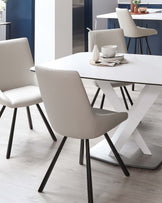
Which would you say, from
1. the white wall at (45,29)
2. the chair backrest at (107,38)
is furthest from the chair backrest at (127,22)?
the chair backrest at (107,38)

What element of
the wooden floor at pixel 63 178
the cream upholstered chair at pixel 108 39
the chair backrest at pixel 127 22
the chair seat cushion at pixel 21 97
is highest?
the chair backrest at pixel 127 22

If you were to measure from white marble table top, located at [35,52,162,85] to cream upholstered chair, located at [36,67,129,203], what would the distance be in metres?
0.31

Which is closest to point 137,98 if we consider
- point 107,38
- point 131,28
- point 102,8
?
point 107,38

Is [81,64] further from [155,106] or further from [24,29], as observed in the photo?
[24,29]

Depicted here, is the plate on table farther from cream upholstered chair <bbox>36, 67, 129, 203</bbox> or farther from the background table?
the background table

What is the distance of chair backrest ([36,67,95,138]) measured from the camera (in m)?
2.63

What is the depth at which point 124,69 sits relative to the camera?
10.6 feet

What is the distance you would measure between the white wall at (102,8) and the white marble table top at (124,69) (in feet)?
16.4

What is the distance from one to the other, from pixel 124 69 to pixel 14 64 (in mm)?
1145

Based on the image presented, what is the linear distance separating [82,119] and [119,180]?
24.9 inches

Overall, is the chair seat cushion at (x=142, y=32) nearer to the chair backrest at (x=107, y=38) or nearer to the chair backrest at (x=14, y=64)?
the chair backrest at (x=107, y=38)

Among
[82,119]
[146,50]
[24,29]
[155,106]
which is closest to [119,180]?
[82,119]

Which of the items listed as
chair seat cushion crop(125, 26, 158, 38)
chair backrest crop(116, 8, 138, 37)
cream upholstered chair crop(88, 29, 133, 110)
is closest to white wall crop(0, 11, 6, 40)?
chair backrest crop(116, 8, 138, 37)

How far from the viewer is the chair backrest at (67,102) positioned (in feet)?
8.64
